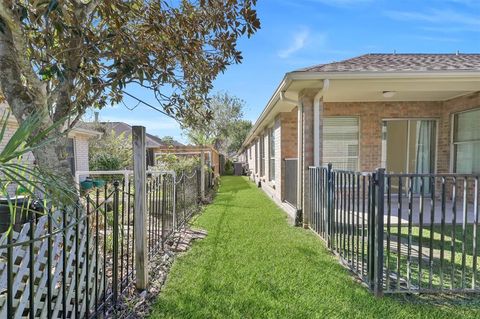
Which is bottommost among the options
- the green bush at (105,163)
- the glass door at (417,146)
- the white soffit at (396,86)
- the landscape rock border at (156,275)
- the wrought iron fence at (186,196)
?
the landscape rock border at (156,275)

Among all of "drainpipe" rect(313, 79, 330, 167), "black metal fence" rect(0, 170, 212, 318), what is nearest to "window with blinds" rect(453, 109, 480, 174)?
"drainpipe" rect(313, 79, 330, 167)

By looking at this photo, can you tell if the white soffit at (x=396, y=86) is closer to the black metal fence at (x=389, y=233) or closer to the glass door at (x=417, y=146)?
the glass door at (x=417, y=146)

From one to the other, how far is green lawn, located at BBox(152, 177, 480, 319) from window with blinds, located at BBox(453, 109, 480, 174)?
18.0 ft

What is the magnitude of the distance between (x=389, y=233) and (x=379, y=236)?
0.12m

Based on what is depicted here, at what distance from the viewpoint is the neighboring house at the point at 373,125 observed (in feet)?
21.4

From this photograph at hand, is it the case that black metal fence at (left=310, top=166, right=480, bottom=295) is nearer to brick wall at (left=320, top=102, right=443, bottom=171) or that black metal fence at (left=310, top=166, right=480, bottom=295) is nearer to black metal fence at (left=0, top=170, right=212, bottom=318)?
brick wall at (left=320, top=102, right=443, bottom=171)

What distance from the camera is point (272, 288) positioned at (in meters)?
3.57

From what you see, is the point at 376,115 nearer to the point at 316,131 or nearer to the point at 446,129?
the point at 446,129

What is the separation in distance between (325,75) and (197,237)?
3.90 m

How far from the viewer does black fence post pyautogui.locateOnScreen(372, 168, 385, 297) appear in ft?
10.9

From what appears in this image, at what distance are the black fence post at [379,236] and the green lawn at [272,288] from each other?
5.8 inches

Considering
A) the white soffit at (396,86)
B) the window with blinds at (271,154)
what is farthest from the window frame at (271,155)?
the white soffit at (396,86)

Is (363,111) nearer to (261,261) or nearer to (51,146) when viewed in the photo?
(261,261)

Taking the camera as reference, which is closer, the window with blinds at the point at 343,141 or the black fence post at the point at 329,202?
the black fence post at the point at 329,202
